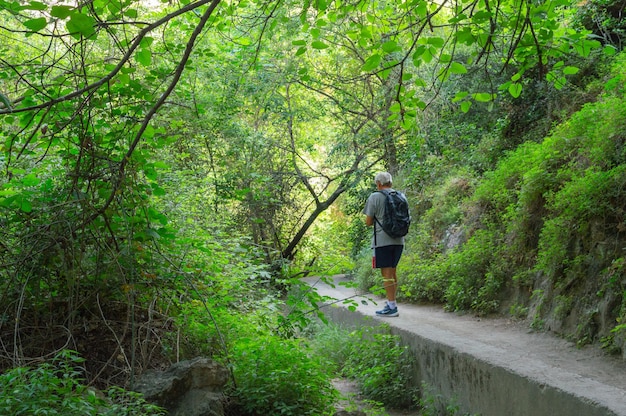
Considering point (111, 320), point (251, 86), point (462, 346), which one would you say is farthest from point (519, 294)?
point (251, 86)

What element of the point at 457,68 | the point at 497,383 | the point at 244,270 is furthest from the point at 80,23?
the point at 244,270

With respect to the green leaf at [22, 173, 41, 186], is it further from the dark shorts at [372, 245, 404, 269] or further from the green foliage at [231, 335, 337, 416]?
the dark shorts at [372, 245, 404, 269]

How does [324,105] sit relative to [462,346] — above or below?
above

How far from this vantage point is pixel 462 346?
19.5ft

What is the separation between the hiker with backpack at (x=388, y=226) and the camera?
828cm

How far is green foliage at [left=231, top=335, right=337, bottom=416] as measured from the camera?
5367 mm

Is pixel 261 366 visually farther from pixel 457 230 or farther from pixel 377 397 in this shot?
pixel 457 230

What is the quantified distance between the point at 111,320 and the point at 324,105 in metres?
12.7

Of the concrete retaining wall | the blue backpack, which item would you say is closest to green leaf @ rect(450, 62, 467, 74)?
the concrete retaining wall

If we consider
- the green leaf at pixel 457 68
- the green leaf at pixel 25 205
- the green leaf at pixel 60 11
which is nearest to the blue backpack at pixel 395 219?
the green leaf at pixel 457 68

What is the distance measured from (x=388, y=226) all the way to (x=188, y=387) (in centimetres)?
414

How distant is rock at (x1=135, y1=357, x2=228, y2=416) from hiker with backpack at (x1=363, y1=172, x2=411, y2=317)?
3.73 meters

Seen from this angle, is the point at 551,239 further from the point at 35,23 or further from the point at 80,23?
the point at 35,23

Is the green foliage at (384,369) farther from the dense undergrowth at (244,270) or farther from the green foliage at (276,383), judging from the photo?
the green foliage at (276,383)
